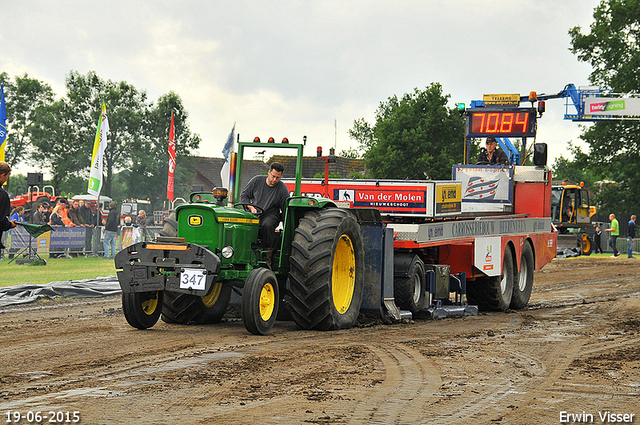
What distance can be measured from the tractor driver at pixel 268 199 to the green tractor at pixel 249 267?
127 millimetres

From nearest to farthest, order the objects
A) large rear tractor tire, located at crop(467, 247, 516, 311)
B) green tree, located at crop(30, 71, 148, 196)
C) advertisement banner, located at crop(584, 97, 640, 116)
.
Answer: large rear tractor tire, located at crop(467, 247, 516, 311) → advertisement banner, located at crop(584, 97, 640, 116) → green tree, located at crop(30, 71, 148, 196)

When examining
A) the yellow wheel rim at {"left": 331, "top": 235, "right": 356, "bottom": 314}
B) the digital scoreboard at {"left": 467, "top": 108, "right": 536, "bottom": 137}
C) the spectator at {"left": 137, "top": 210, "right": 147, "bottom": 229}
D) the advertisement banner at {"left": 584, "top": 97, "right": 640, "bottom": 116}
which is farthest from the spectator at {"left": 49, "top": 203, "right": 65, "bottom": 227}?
the advertisement banner at {"left": 584, "top": 97, "right": 640, "bottom": 116}

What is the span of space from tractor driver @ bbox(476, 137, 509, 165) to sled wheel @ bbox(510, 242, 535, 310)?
1585 millimetres

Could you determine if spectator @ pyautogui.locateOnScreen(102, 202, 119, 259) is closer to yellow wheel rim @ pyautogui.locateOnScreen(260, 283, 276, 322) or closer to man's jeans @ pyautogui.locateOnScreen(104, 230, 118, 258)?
man's jeans @ pyautogui.locateOnScreen(104, 230, 118, 258)

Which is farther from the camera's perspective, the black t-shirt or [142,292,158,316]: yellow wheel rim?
the black t-shirt

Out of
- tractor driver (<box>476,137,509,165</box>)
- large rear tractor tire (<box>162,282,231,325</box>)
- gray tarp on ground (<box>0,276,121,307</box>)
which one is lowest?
gray tarp on ground (<box>0,276,121,307</box>)

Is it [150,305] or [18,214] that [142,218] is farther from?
[150,305]

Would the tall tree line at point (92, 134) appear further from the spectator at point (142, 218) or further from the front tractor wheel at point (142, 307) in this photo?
the front tractor wheel at point (142, 307)

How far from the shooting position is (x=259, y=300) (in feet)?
27.5

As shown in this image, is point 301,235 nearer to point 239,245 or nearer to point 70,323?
point 239,245

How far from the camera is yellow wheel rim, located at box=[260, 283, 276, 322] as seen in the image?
859 centimetres

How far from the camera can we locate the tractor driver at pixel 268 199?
9.27 metres

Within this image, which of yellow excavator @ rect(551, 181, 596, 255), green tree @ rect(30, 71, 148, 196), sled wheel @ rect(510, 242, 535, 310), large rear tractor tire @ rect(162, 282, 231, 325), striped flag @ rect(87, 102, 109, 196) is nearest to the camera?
large rear tractor tire @ rect(162, 282, 231, 325)

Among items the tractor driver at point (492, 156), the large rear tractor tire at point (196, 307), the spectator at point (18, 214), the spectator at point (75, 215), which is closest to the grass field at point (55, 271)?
the spectator at point (18, 214)
